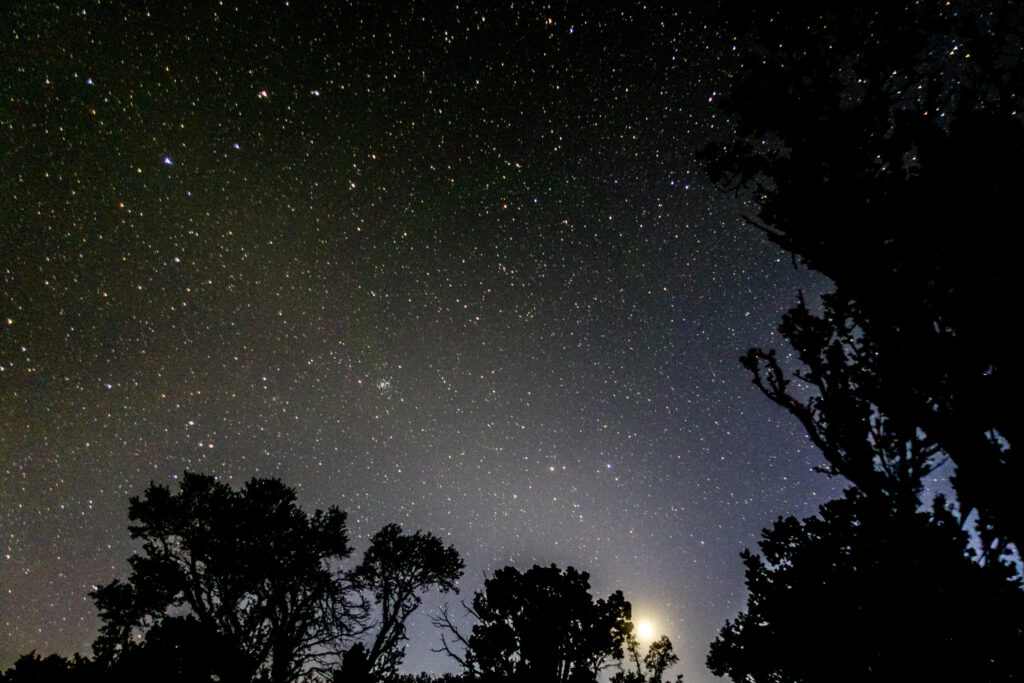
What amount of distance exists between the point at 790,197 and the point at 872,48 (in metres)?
3.17

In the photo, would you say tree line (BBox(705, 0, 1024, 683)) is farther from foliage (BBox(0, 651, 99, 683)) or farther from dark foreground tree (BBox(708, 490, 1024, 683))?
foliage (BBox(0, 651, 99, 683))

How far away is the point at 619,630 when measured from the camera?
12.9m

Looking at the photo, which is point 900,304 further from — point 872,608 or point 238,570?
point 238,570

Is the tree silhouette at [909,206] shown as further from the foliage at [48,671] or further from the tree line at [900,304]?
the foliage at [48,671]

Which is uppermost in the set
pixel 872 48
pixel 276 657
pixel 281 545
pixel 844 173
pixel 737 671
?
pixel 872 48

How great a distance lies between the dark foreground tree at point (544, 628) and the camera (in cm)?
1127

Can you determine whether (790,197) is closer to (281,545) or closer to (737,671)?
(737,671)

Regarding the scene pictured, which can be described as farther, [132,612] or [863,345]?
[132,612]

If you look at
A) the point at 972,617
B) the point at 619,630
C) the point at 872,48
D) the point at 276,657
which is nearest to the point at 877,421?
the point at 972,617

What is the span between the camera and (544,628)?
12156 millimetres

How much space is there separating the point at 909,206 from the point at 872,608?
22.0ft

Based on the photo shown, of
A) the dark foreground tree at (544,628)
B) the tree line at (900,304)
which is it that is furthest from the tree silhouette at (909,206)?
the dark foreground tree at (544,628)

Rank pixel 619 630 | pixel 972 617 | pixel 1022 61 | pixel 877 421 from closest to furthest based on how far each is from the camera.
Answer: pixel 972 617 → pixel 1022 61 → pixel 877 421 → pixel 619 630

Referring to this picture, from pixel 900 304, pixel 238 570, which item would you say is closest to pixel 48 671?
pixel 238 570
